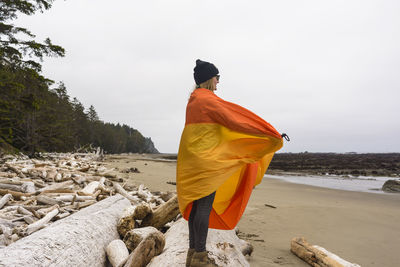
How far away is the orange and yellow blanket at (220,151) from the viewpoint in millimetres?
2549

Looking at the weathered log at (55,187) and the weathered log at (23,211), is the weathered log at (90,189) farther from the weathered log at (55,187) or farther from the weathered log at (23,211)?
the weathered log at (23,211)

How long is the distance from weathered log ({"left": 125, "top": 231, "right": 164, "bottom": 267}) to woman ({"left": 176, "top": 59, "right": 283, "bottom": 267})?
564 mm

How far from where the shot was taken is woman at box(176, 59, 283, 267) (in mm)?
2539

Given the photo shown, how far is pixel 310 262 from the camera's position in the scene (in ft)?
13.3

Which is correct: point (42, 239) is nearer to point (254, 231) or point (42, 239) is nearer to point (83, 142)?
point (254, 231)

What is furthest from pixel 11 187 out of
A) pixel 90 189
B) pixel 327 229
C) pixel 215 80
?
pixel 327 229

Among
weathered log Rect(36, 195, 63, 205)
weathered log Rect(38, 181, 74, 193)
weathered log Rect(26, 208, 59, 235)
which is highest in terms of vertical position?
weathered log Rect(38, 181, 74, 193)

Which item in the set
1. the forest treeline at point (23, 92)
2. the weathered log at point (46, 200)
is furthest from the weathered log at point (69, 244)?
the forest treeline at point (23, 92)

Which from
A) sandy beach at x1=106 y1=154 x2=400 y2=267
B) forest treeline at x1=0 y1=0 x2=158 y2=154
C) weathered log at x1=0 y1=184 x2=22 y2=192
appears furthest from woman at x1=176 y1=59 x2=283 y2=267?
forest treeline at x1=0 y1=0 x2=158 y2=154

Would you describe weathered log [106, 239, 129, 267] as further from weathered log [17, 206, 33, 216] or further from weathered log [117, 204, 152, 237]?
weathered log [17, 206, 33, 216]

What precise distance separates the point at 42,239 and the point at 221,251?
210 centimetres

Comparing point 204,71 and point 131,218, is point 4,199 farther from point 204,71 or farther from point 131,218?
point 204,71

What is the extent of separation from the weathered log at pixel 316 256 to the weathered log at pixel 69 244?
11.1 feet

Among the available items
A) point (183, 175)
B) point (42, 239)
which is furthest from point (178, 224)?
point (42, 239)
